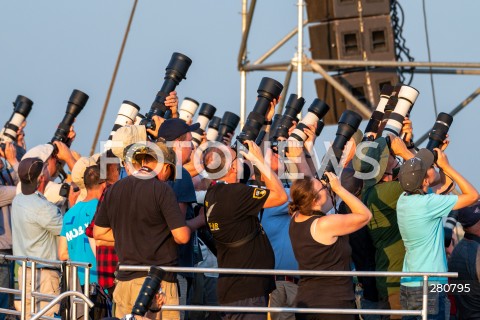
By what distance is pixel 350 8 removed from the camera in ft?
66.1

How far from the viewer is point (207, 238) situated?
10789 millimetres

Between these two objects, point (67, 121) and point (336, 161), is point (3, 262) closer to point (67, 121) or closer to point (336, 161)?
point (67, 121)

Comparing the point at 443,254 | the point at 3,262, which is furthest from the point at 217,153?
the point at 3,262

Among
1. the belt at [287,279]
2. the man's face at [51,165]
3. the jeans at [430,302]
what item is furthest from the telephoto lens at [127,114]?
the jeans at [430,302]

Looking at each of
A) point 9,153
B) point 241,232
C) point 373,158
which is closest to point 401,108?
point 373,158

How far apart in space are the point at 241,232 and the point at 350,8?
11.2m

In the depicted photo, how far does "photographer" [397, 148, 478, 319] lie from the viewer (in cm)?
952

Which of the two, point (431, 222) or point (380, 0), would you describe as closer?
point (431, 222)

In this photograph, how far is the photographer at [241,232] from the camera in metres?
9.39

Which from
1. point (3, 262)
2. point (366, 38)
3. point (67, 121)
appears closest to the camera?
point (3, 262)

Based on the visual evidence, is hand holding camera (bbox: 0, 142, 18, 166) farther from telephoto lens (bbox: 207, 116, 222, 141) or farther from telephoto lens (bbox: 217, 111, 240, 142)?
telephoto lens (bbox: 207, 116, 222, 141)

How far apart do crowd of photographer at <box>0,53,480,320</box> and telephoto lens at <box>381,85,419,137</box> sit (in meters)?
0.01

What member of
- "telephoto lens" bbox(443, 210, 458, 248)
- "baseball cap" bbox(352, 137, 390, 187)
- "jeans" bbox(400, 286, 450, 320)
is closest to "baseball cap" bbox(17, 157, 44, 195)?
"baseball cap" bbox(352, 137, 390, 187)

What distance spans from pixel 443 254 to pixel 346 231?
3.29 feet
